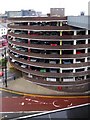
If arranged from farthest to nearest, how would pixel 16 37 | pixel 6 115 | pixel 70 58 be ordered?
pixel 16 37, pixel 70 58, pixel 6 115

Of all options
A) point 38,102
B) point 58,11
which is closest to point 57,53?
point 38,102

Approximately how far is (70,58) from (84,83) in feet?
16.3

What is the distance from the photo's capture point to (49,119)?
858cm

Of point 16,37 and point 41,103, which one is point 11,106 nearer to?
point 41,103

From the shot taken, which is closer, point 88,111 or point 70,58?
point 88,111

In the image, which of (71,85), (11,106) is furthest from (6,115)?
(71,85)

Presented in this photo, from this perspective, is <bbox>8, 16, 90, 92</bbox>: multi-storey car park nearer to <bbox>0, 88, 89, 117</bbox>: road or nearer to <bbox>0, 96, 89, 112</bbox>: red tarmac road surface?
<bbox>0, 96, 89, 112</bbox>: red tarmac road surface

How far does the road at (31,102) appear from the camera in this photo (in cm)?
2733

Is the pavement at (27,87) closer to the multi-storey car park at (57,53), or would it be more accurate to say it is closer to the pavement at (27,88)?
the pavement at (27,88)

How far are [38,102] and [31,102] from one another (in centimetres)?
98

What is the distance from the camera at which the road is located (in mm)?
27328

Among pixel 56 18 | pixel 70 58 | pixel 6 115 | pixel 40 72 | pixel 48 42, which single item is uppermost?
pixel 56 18

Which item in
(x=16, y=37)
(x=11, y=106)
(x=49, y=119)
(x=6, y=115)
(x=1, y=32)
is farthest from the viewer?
(x=1, y=32)

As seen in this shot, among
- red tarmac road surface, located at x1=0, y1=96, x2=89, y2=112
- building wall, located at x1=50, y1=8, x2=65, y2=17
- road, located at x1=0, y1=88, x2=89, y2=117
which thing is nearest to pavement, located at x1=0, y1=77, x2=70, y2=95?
road, located at x1=0, y1=88, x2=89, y2=117
